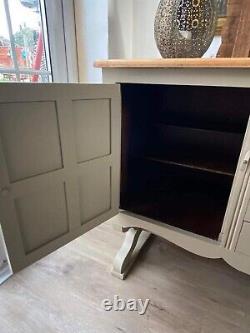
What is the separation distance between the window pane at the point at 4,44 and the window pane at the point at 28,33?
0.04m

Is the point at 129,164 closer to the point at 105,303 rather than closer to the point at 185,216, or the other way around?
the point at 185,216

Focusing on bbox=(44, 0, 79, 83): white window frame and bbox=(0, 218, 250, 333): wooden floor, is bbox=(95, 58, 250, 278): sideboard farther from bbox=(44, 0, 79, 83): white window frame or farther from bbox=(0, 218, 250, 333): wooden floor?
bbox=(44, 0, 79, 83): white window frame

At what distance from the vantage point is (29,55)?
1141 millimetres

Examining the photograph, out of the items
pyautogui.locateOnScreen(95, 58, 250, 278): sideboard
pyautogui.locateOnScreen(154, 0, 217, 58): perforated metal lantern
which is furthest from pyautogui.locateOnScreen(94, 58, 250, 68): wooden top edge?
pyautogui.locateOnScreen(154, 0, 217, 58): perforated metal lantern

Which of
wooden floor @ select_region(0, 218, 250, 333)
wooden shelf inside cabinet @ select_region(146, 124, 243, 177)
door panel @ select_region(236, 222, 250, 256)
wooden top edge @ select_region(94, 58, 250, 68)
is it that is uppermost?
wooden top edge @ select_region(94, 58, 250, 68)

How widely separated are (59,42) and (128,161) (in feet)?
2.40

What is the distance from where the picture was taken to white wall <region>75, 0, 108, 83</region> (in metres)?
1.13

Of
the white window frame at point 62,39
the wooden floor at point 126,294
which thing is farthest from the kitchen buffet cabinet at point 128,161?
the white window frame at point 62,39

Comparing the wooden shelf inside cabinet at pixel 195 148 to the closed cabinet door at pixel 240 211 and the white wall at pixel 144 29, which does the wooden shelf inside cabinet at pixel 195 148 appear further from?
the white wall at pixel 144 29

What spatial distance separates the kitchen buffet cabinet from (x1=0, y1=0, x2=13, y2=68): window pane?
531 mm

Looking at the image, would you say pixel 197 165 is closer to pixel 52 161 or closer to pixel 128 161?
pixel 128 161

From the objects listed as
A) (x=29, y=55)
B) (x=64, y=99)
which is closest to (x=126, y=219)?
(x=64, y=99)

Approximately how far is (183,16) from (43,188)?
0.77 meters

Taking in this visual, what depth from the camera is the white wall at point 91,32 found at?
3.70 ft
